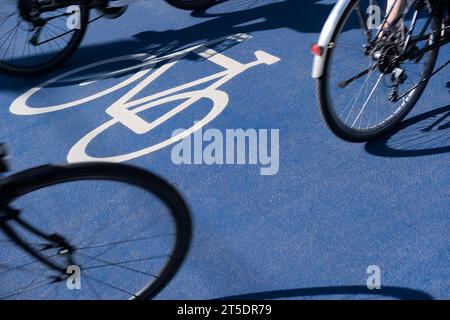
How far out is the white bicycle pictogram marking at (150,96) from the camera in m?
3.87

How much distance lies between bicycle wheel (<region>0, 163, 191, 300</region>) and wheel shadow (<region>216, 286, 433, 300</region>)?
16.8 inches

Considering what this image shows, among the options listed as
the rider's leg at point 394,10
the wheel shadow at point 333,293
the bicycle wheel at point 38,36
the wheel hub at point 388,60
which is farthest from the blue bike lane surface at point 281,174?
the rider's leg at point 394,10

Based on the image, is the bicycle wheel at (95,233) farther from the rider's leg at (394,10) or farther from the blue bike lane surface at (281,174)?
the rider's leg at (394,10)

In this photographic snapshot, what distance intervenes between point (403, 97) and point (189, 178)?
4.59 feet

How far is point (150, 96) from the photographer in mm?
4230

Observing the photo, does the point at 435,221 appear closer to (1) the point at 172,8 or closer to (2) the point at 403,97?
(2) the point at 403,97

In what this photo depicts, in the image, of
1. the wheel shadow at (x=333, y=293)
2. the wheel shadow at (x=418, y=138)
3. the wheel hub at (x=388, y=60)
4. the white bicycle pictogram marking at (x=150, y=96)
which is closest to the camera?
the wheel shadow at (x=333, y=293)

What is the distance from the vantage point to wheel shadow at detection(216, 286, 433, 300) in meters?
2.85

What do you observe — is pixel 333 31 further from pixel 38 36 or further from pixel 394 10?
pixel 38 36

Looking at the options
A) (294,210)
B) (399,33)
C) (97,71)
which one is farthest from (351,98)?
(97,71)

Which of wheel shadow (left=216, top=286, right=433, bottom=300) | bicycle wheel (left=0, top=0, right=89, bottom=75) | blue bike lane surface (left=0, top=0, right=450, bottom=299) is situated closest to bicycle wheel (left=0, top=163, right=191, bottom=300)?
blue bike lane surface (left=0, top=0, right=450, bottom=299)

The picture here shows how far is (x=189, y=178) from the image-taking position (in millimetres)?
3559

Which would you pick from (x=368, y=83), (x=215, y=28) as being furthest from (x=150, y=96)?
(x=368, y=83)
